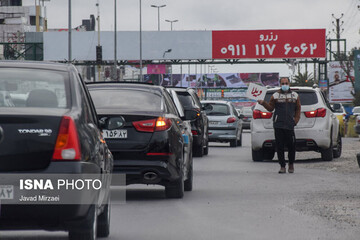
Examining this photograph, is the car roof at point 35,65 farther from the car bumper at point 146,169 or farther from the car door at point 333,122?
the car door at point 333,122

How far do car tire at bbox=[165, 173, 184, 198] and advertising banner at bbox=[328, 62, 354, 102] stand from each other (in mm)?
79179

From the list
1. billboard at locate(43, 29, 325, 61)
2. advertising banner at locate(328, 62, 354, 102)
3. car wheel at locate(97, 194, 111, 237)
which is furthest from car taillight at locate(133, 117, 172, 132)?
advertising banner at locate(328, 62, 354, 102)

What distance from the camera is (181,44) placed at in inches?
2862

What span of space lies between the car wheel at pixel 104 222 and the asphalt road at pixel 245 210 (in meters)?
0.09

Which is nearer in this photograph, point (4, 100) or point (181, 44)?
point (4, 100)

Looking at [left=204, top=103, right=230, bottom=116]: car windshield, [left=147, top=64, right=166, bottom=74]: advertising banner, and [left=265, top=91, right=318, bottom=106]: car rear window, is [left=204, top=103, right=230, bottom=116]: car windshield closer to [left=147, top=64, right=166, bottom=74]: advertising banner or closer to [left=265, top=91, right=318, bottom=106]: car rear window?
[left=265, top=91, right=318, bottom=106]: car rear window

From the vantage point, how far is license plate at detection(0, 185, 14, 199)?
6.43 metres

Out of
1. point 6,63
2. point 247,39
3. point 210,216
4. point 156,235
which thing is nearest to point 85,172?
point 6,63

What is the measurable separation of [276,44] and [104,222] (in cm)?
6302

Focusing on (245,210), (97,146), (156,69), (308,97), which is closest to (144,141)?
(245,210)

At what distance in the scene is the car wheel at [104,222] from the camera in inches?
343

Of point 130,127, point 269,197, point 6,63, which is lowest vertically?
point 269,197

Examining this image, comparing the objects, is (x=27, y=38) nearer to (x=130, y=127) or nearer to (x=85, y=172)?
(x=130, y=127)

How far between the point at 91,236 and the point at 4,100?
3.71ft
